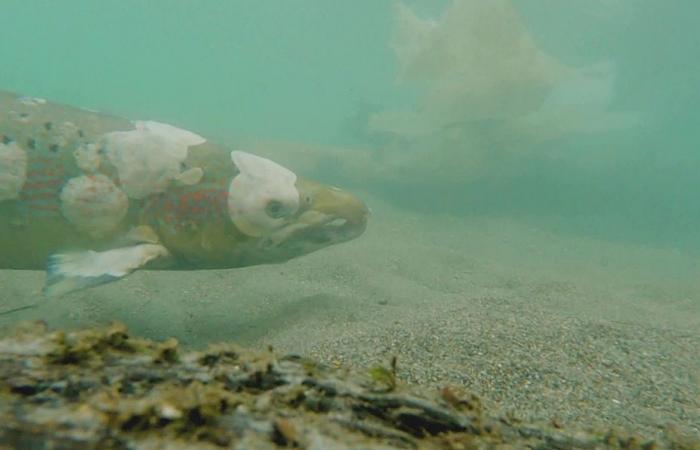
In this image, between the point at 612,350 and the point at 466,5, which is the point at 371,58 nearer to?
the point at 466,5

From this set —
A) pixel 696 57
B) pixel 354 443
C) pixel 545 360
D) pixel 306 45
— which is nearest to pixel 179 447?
pixel 354 443

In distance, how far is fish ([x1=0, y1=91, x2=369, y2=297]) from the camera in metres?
3.21

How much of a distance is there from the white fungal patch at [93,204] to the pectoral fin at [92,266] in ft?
0.56

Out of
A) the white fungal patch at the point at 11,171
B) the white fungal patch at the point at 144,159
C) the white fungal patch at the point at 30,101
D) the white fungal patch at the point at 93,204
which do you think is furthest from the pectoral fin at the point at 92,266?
the white fungal patch at the point at 30,101

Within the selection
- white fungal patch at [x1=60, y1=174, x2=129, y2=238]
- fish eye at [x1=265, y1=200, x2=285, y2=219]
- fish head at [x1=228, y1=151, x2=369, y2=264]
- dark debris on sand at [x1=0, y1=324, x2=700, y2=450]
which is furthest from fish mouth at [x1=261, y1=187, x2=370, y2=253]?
dark debris on sand at [x1=0, y1=324, x2=700, y2=450]

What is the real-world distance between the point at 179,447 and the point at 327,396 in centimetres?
33

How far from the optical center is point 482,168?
13539mm

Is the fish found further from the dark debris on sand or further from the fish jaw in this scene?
the dark debris on sand

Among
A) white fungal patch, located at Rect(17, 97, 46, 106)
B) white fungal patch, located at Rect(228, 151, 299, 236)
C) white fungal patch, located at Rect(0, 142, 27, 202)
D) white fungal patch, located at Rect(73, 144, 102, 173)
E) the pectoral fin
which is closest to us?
the pectoral fin

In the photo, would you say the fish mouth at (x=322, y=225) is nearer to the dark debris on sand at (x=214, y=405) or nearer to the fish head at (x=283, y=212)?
the fish head at (x=283, y=212)

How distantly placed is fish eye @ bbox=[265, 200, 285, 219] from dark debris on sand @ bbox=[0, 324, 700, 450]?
226cm

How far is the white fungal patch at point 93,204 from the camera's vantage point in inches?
127

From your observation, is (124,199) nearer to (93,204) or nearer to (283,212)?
(93,204)

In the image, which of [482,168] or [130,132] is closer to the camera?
[130,132]
